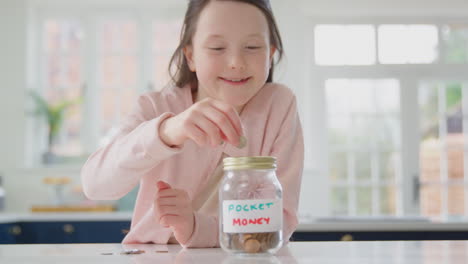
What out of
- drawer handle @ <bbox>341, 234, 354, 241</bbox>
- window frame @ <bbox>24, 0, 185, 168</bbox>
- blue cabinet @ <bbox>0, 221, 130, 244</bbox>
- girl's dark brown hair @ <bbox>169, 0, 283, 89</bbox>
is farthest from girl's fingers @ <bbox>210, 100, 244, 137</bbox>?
window frame @ <bbox>24, 0, 185, 168</bbox>

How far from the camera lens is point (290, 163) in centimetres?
126

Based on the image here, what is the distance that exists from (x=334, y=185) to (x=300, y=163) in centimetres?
375

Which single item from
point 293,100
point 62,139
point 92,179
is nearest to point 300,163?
point 293,100

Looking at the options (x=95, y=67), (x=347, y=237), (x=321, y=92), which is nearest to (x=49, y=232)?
(x=95, y=67)

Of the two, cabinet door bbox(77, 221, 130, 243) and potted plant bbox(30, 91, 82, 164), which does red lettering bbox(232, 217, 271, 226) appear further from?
potted plant bbox(30, 91, 82, 164)

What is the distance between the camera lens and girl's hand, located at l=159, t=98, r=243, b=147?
0.96m

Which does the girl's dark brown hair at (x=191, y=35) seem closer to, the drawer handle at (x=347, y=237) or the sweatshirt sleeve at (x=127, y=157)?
the sweatshirt sleeve at (x=127, y=157)

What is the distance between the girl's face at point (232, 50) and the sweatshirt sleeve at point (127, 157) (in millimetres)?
133

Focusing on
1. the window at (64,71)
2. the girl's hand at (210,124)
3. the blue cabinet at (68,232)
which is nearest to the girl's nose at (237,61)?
the girl's hand at (210,124)

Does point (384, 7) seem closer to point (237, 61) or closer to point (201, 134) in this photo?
point (237, 61)

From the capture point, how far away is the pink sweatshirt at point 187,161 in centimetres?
115

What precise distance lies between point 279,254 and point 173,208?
207 mm

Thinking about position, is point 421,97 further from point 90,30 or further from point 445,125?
point 90,30

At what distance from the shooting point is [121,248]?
3.69 feet
